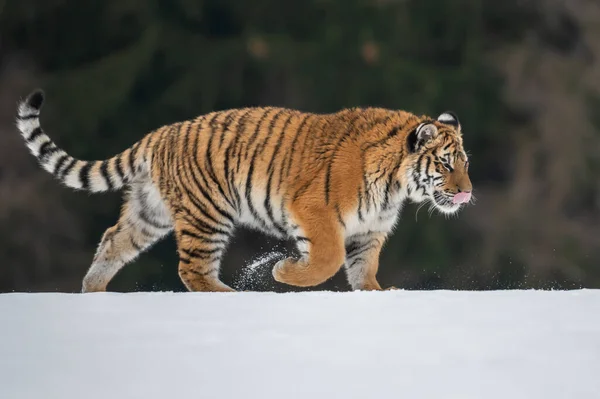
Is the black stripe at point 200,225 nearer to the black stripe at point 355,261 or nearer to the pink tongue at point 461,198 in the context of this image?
the black stripe at point 355,261

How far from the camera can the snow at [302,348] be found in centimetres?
333

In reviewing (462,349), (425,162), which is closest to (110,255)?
(425,162)

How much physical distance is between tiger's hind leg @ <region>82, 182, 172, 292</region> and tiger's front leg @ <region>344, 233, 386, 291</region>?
1033mm

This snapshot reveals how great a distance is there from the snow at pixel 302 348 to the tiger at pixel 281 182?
1.43 metres

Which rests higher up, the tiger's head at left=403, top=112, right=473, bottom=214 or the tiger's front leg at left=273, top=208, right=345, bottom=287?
the tiger's head at left=403, top=112, right=473, bottom=214

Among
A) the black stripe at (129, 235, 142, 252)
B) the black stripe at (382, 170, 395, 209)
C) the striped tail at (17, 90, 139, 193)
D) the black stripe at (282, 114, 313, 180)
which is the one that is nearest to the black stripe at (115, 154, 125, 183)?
the striped tail at (17, 90, 139, 193)

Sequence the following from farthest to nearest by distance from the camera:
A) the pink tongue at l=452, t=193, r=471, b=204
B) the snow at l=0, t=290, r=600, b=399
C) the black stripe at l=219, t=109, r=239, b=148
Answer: the black stripe at l=219, t=109, r=239, b=148, the pink tongue at l=452, t=193, r=471, b=204, the snow at l=0, t=290, r=600, b=399

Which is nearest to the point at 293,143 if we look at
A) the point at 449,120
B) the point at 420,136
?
the point at 420,136

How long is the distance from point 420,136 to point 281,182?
748mm

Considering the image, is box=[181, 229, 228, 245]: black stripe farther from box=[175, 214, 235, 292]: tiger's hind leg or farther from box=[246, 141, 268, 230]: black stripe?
box=[246, 141, 268, 230]: black stripe

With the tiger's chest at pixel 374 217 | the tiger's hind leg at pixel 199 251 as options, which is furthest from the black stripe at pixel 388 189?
the tiger's hind leg at pixel 199 251

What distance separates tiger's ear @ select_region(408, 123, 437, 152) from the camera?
6.00 metres
